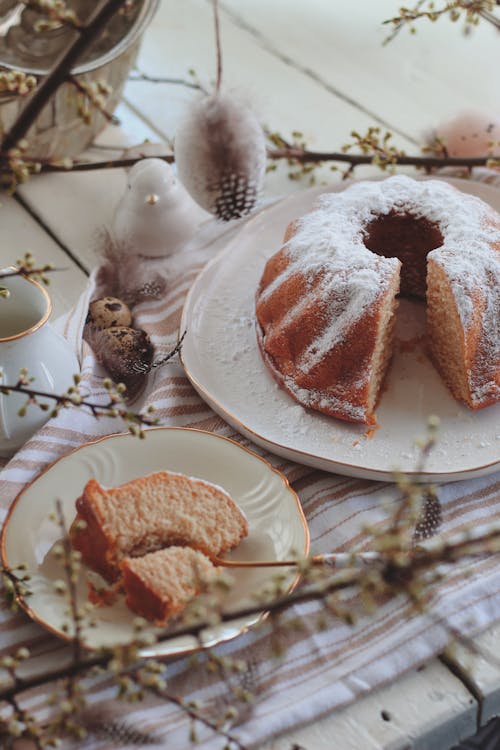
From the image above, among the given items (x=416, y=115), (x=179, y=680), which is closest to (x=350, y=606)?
(x=179, y=680)

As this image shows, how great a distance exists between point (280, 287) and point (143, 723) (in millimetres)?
812

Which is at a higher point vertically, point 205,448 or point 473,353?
point 473,353

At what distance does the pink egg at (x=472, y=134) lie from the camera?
1846 mm

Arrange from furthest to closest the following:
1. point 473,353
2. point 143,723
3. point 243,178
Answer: point 243,178
point 473,353
point 143,723

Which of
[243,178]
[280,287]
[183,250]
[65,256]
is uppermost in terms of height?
[243,178]

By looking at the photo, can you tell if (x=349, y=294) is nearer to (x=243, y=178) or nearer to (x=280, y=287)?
(x=280, y=287)

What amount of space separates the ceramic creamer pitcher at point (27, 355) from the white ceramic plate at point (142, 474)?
14 cm

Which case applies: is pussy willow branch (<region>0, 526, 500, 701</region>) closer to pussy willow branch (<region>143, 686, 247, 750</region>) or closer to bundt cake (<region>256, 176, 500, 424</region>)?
pussy willow branch (<region>143, 686, 247, 750</region>)

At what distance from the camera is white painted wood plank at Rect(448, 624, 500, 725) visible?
40.7 inches

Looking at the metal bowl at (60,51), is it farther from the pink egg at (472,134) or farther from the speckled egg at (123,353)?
the pink egg at (472,134)

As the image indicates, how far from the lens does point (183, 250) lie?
1.72 m

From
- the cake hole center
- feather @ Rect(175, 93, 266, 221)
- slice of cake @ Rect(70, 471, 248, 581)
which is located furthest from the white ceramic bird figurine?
slice of cake @ Rect(70, 471, 248, 581)

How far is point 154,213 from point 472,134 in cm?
76

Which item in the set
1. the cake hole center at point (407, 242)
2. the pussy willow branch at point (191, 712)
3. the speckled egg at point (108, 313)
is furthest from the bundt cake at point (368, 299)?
the pussy willow branch at point (191, 712)
